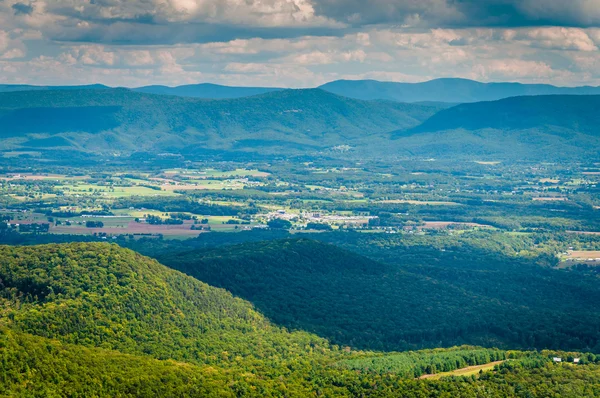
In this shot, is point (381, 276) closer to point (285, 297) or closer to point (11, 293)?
point (285, 297)

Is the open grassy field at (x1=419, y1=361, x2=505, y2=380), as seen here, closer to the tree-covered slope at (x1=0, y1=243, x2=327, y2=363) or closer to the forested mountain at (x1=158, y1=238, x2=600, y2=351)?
the tree-covered slope at (x1=0, y1=243, x2=327, y2=363)

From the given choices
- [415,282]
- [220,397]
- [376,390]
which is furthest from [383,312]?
[220,397]

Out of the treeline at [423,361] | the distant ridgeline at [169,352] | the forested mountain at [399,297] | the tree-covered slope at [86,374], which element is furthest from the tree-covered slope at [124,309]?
the treeline at [423,361]

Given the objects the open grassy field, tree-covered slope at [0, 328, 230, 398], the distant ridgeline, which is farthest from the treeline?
tree-covered slope at [0, 328, 230, 398]

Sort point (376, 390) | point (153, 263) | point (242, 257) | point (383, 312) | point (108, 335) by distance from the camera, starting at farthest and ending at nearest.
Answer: point (242, 257) < point (383, 312) < point (153, 263) < point (108, 335) < point (376, 390)

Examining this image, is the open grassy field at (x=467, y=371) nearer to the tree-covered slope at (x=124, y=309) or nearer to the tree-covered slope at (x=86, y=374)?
the tree-covered slope at (x=124, y=309)

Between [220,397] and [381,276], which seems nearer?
[220,397]
